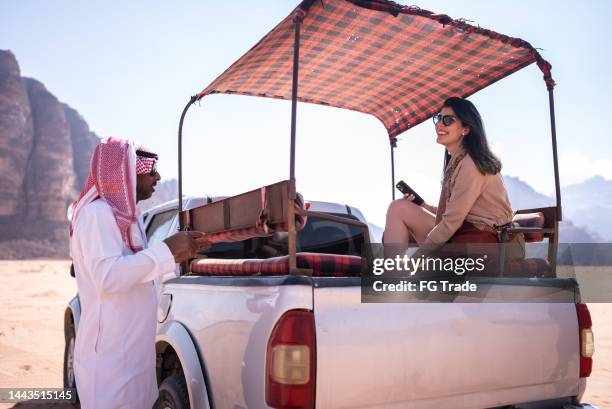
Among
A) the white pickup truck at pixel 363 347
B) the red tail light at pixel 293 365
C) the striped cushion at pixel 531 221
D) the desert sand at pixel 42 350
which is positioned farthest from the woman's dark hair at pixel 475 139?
the desert sand at pixel 42 350

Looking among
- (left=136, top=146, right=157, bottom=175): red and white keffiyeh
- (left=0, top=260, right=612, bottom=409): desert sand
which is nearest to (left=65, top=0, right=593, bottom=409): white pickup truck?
(left=136, top=146, right=157, bottom=175): red and white keffiyeh

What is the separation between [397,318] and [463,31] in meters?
2.06

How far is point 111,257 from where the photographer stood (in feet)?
8.09

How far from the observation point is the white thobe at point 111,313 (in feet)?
8.09

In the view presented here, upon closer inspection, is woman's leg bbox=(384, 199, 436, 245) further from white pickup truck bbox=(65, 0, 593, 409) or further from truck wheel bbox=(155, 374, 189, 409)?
truck wheel bbox=(155, 374, 189, 409)

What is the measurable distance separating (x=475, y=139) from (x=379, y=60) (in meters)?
0.93

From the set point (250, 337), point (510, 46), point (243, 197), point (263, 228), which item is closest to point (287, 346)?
point (250, 337)

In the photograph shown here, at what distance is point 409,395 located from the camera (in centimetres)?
240

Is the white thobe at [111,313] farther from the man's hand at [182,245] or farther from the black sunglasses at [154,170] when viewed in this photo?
the black sunglasses at [154,170]

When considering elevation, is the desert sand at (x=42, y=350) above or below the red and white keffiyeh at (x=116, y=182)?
below

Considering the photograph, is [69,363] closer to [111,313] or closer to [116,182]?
[111,313]

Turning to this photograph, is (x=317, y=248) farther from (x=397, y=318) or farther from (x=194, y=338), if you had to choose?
(x=397, y=318)

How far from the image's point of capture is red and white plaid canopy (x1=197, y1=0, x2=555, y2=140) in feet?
10.8

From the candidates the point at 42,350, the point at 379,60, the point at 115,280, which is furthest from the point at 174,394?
the point at 42,350
